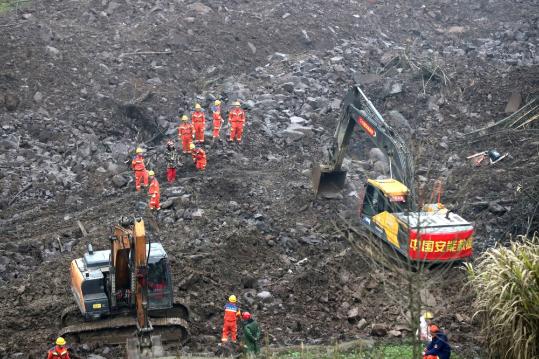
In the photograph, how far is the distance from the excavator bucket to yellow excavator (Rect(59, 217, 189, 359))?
755cm

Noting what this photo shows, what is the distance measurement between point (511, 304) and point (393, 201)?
496 centimetres

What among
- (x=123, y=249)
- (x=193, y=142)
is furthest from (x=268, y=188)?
(x=123, y=249)

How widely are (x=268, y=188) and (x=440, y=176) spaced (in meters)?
5.65

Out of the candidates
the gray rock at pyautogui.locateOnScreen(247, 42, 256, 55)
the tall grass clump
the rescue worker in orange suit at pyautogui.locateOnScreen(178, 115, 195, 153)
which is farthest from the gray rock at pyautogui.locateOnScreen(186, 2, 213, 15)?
the tall grass clump

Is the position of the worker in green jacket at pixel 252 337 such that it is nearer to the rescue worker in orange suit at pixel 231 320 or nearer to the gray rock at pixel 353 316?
the rescue worker in orange suit at pixel 231 320

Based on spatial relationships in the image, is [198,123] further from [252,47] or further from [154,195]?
[252,47]

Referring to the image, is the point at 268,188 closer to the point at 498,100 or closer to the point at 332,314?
the point at 332,314

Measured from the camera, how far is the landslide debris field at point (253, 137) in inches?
714

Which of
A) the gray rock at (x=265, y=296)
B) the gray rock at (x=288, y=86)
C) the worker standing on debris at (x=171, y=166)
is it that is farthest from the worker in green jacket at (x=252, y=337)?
the gray rock at (x=288, y=86)

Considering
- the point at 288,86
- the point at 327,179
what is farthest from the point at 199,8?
the point at 327,179

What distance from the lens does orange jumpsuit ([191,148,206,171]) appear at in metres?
24.9

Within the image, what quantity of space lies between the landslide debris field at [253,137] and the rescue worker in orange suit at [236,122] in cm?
49

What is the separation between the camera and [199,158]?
24984mm

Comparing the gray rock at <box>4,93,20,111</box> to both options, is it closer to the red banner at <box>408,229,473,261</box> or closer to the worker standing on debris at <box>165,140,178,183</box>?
the worker standing on debris at <box>165,140,178,183</box>
